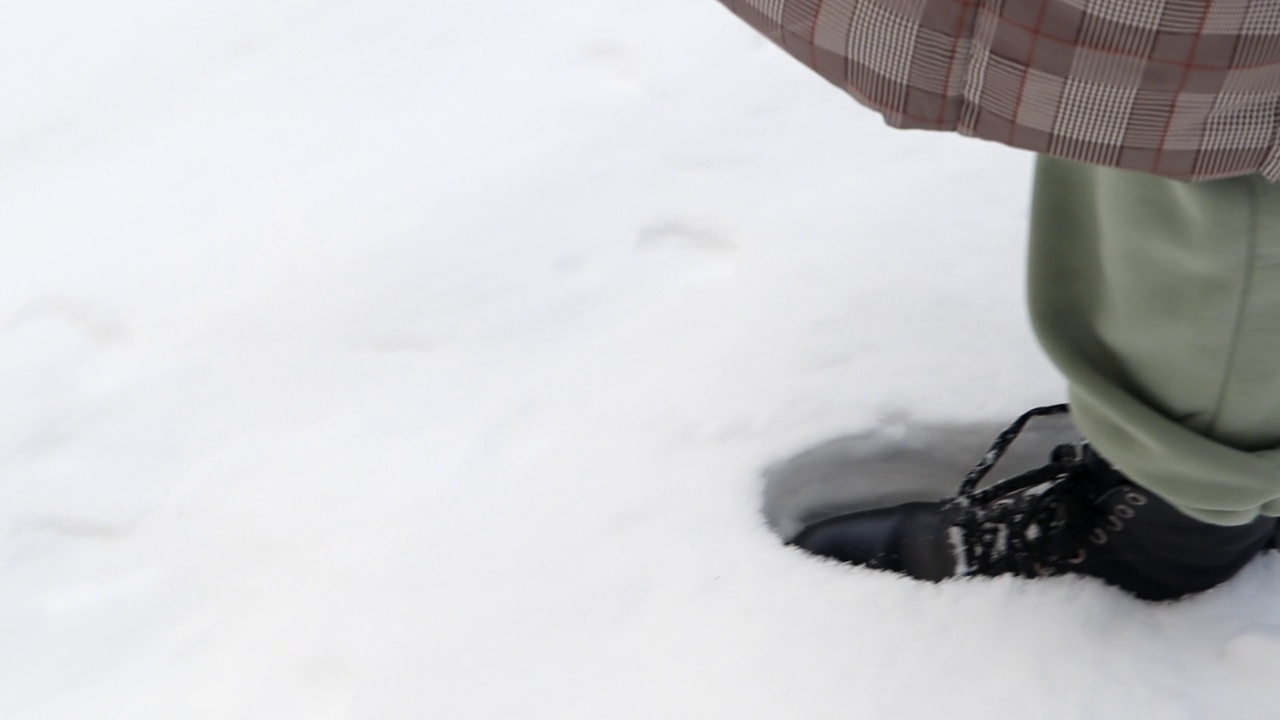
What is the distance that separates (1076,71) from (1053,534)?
0.35 metres

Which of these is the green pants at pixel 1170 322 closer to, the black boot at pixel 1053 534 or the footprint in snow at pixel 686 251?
the black boot at pixel 1053 534

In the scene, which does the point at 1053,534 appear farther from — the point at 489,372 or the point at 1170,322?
A: the point at 489,372

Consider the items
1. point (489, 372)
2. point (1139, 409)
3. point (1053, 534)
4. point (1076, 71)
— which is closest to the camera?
point (1076, 71)

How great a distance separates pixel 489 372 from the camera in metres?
0.86

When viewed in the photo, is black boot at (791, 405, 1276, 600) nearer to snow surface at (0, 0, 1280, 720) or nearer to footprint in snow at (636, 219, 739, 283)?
snow surface at (0, 0, 1280, 720)

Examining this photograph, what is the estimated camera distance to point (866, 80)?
19.4 inches

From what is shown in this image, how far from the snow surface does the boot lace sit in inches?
0.7

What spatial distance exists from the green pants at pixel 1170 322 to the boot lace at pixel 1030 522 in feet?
0.26

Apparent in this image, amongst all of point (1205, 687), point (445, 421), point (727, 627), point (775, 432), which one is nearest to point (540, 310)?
point (445, 421)

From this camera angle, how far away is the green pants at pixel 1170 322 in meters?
0.51

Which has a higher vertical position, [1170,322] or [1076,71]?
[1076,71]

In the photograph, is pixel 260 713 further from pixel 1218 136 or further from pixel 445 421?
pixel 1218 136

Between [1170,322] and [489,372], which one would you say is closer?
[1170,322]

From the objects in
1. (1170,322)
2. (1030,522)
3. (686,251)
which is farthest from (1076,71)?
(686,251)
